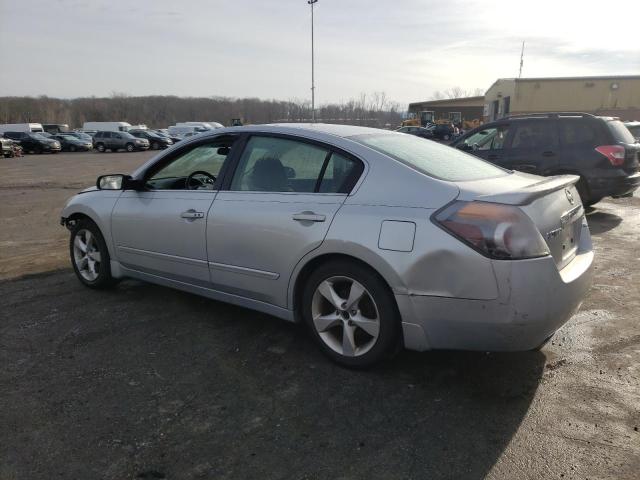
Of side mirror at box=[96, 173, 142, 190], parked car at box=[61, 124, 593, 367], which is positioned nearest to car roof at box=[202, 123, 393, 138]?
parked car at box=[61, 124, 593, 367]

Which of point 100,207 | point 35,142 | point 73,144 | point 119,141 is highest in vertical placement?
point 100,207

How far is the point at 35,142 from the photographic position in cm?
4022

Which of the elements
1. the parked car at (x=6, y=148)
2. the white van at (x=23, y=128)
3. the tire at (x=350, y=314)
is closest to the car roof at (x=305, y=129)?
the tire at (x=350, y=314)

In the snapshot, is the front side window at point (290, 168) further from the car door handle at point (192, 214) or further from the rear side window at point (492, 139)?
the rear side window at point (492, 139)

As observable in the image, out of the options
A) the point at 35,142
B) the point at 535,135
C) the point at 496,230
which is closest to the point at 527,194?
the point at 496,230

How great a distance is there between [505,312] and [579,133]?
21.3 feet

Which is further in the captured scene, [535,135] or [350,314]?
[535,135]

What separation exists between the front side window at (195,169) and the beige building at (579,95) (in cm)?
4263

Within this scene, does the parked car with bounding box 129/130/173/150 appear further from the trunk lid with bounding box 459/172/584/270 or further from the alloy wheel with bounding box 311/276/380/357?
the trunk lid with bounding box 459/172/584/270

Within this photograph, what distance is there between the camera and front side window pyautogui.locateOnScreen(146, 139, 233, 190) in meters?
4.02

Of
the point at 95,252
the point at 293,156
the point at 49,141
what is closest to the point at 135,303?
the point at 95,252

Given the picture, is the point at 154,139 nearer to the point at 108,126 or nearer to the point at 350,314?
the point at 108,126

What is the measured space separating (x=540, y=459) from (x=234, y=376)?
1785 mm

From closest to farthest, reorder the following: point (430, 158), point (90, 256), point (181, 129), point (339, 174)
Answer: point (339, 174), point (430, 158), point (90, 256), point (181, 129)
